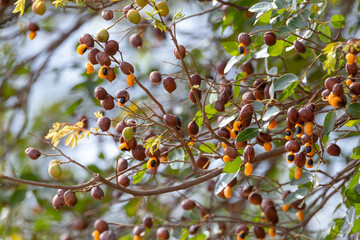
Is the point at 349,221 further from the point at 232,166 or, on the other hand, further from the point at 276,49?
the point at 276,49

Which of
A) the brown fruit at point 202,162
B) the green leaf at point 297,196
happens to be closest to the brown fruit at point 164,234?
the brown fruit at point 202,162

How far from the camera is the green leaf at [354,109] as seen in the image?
3.77 ft

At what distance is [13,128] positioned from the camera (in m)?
2.93

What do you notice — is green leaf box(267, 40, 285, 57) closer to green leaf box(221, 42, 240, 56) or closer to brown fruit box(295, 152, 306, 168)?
green leaf box(221, 42, 240, 56)

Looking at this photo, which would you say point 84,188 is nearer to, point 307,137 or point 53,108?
point 307,137

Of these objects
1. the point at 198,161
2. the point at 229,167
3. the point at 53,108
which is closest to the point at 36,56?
the point at 53,108

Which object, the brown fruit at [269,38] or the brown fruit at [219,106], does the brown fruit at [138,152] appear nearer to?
the brown fruit at [219,106]

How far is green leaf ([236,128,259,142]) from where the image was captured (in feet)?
3.81

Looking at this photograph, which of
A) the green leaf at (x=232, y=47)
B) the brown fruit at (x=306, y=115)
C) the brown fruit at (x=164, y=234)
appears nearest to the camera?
the brown fruit at (x=306, y=115)

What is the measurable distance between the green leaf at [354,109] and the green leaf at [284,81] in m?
0.13

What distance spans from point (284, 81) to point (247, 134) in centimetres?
15

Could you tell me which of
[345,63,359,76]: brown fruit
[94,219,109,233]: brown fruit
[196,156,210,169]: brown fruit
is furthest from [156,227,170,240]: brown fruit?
[345,63,359,76]: brown fruit

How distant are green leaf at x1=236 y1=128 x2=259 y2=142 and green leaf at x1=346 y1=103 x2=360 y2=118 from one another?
7.9 inches

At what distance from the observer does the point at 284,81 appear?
3.96 ft
